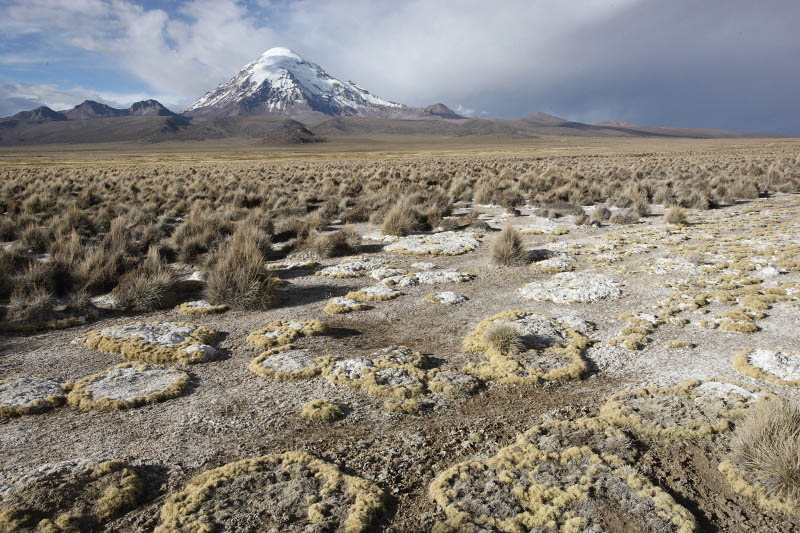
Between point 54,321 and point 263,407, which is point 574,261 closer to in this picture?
point 263,407

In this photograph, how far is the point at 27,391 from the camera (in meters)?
5.00

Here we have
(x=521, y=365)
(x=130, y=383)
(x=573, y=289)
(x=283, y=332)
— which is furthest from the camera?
(x=573, y=289)

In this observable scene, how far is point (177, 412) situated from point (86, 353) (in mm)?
2468

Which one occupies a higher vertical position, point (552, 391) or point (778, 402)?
point (778, 402)

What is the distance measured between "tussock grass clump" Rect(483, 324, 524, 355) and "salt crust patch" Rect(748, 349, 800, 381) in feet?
8.73

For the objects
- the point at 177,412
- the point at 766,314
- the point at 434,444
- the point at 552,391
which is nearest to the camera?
the point at 434,444

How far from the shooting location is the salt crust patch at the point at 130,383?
5008 mm

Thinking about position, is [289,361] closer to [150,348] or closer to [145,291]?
[150,348]

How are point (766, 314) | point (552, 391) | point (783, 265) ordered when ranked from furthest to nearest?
point (783, 265) < point (766, 314) < point (552, 391)

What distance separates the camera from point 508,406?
16.0ft

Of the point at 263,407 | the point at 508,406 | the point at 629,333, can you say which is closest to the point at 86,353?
the point at 263,407

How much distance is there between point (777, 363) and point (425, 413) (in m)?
4.07

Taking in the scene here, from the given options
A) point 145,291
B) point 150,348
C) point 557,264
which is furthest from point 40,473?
A: point 557,264

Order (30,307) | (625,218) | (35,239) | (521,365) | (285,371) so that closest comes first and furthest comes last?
(285,371) < (521,365) < (30,307) < (35,239) < (625,218)
